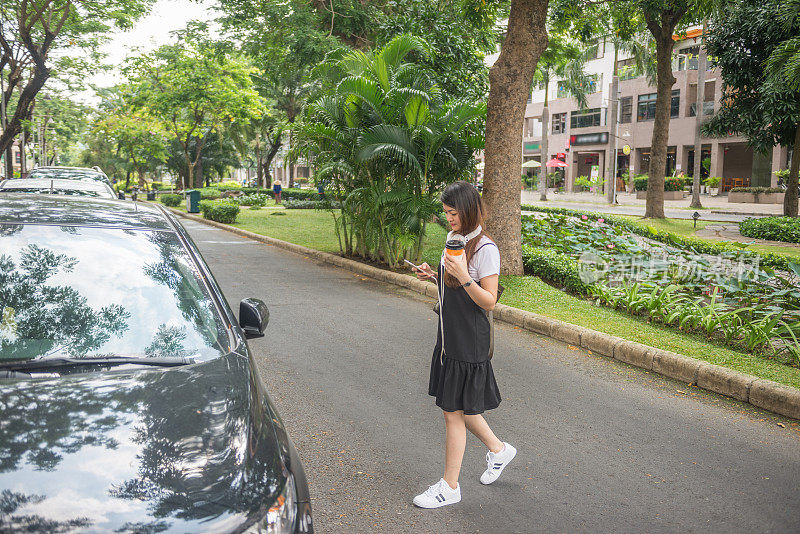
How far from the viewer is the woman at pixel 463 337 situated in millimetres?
3744

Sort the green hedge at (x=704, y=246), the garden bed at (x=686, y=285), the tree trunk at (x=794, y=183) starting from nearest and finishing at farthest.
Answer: the garden bed at (x=686, y=285) < the green hedge at (x=704, y=246) < the tree trunk at (x=794, y=183)

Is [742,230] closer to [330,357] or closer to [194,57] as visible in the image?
[330,357]

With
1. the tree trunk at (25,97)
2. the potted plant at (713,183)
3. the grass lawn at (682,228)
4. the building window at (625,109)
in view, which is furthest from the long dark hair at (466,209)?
the building window at (625,109)

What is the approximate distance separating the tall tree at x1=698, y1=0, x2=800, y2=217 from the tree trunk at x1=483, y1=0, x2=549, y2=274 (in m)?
12.9

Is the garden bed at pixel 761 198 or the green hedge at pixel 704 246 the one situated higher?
the garden bed at pixel 761 198

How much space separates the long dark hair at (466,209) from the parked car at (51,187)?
7.32 m

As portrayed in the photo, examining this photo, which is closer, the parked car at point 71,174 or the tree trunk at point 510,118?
the tree trunk at point 510,118

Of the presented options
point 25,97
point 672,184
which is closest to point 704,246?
point 25,97

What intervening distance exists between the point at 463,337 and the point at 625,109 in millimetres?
61546

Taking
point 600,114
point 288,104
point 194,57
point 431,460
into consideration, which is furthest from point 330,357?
point 600,114

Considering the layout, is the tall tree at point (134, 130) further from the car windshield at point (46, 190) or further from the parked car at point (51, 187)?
the car windshield at point (46, 190)

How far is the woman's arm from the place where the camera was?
3.60 meters

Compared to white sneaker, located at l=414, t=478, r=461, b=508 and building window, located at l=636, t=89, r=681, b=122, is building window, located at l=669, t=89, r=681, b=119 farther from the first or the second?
white sneaker, located at l=414, t=478, r=461, b=508

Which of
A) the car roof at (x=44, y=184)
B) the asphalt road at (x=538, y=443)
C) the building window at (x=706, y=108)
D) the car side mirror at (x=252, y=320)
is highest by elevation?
the building window at (x=706, y=108)
